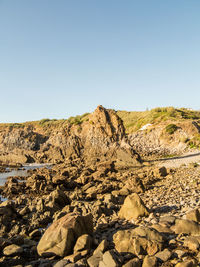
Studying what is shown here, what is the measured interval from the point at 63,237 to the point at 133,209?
12.7ft

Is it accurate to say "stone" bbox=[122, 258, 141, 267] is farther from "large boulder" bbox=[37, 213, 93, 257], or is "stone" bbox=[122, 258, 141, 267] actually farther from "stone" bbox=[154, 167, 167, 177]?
"stone" bbox=[154, 167, 167, 177]

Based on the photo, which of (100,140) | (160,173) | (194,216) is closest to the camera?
(194,216)

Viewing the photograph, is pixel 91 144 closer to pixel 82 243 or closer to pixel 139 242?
pixel 82 243

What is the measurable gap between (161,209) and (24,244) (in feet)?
20.7

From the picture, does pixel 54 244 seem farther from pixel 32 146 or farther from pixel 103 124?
pixel 32 146

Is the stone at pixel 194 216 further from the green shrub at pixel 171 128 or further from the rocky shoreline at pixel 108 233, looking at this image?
the green shrub at pixel 171 128

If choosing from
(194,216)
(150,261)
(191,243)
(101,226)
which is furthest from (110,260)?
(194,216)

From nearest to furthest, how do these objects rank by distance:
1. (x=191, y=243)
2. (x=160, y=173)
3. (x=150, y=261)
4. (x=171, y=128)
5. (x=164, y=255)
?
(x=150, y=261), (x=164, y=255), (x=191, y=243), (x=160, y=173), (x=171, y=128)

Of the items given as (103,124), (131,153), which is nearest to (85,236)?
(131,153)

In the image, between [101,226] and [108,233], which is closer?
[108,233]

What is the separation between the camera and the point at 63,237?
6836 millimetres

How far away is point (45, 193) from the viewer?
18.2 metres

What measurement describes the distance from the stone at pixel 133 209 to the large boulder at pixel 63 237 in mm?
2706

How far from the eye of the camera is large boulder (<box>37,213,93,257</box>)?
22.0ft
